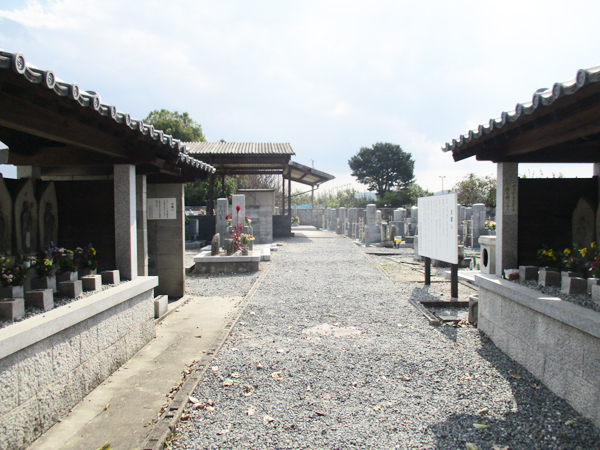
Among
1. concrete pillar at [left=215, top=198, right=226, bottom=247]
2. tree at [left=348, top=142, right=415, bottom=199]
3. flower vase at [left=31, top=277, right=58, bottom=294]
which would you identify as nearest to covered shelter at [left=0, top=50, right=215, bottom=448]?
flower vase at [left=31, top=277, right=58, bottom=294]

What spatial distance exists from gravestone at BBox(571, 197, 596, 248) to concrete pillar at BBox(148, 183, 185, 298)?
5.96m

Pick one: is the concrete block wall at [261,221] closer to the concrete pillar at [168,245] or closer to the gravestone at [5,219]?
the concrete pillar at [168,245]

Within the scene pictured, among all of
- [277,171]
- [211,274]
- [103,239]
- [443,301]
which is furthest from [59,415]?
[277,171]

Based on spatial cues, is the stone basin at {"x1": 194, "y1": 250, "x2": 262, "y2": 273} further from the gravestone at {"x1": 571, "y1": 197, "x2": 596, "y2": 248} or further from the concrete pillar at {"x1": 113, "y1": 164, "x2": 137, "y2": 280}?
the gravestone at {"x1": 571, "y1": 197, "x2": 596, "y2": 248}

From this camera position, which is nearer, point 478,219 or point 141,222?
point 141,222

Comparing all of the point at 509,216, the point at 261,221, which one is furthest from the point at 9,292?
the point at 261,221

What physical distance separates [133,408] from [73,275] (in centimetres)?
147

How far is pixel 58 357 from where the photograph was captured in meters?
3.22

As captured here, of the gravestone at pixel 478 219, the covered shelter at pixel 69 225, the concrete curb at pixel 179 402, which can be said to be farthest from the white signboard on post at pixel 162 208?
the gravestone at pixel 478 219

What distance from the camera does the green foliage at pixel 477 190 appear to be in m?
26.3

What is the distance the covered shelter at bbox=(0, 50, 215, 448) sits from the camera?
2785mm

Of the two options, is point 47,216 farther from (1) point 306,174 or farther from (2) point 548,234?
(1) point 306,174

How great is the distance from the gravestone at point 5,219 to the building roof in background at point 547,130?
15.6 ft

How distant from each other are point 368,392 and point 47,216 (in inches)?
157
